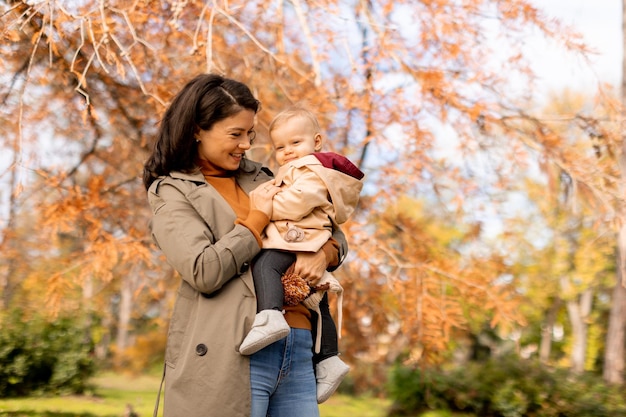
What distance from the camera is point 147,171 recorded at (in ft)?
6.51

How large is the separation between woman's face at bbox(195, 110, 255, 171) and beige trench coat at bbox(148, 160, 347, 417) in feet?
0.44

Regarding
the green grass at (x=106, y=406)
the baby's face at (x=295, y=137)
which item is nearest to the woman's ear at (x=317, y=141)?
the baby's face at (x=295, y=137)

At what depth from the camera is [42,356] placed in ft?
27.4

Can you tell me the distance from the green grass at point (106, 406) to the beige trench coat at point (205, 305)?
495 centimetres

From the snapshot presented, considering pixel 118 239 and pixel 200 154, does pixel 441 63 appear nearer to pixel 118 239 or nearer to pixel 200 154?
pixel 118 239

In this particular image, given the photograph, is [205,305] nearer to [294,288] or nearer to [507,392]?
[294,288]

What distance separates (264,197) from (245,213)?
0.10 metres

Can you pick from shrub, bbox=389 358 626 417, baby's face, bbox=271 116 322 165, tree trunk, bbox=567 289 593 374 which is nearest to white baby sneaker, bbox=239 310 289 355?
baby's face, bbox=271 116 322 165

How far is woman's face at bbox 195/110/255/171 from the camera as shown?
75.9 inches

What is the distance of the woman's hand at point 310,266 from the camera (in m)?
1.88

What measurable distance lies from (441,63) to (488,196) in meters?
1.18

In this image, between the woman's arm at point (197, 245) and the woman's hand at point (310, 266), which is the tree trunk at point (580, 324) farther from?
the woman's arm at point (197, 245)

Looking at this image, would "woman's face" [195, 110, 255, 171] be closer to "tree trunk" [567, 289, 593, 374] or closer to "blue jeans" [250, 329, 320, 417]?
"blue jeans" [250, 329, 320, 417]

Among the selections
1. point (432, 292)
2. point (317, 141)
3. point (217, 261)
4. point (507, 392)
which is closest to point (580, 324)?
point (507, 392)
